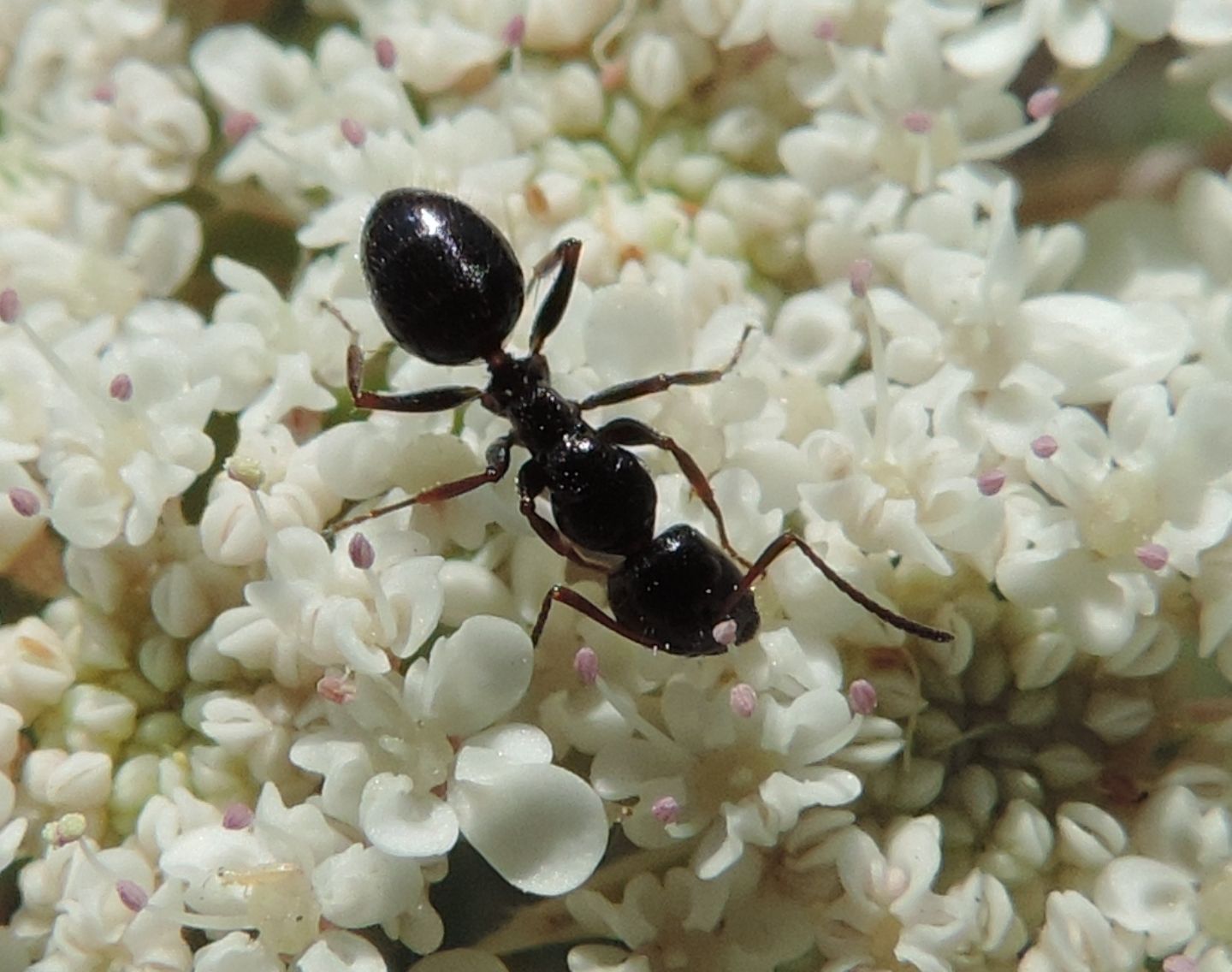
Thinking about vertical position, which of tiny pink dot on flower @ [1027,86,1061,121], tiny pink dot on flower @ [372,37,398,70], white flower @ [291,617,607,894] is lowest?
white flower @ [291,617,607,894]

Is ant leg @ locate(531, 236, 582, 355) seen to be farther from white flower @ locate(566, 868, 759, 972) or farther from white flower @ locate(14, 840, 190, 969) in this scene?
white flower @ locate(14, 840, 190, 969)

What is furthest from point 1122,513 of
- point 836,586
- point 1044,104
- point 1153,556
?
point 1044,104

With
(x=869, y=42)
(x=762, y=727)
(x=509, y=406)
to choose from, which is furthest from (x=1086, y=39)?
(x=762, y=727)

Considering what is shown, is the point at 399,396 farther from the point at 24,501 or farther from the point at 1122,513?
the point at 1122,513

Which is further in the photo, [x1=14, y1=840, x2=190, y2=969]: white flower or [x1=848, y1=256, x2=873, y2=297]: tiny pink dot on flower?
[x1=848, y1=256, x2=873, y2=297]: tiny pink dot on flower

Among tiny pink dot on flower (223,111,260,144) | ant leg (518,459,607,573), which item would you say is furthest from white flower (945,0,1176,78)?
tiny pink dot on flower (223,111,260,144)

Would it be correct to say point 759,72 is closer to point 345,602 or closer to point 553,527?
point 553,527

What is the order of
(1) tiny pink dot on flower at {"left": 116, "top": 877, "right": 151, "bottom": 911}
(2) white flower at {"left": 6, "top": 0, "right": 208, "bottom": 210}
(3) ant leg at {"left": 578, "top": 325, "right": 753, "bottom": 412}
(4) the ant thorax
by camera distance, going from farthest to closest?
(2) white flower at {"left": 6, "top": 0, "right": 208, "bottom": 210} → (4) the ant thorax → (3) ant leg at {"left": 578, "top": 325, "right": 753, "bottom": 412} → (1) tiny pink dot on flower at {"left": 116, "top": 877, "right": 151, "bottom": 911}
